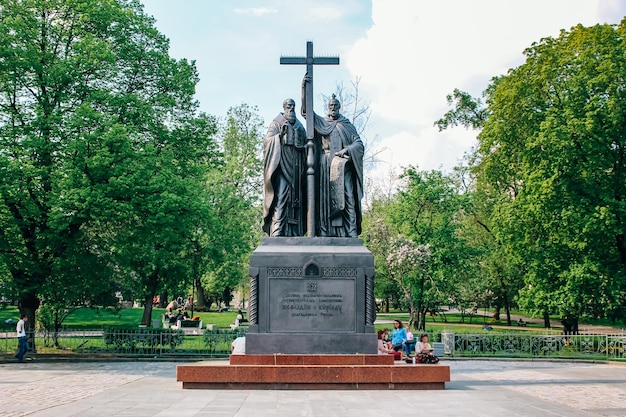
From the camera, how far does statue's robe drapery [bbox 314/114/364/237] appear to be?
1472 cm

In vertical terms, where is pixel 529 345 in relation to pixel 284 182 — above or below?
below

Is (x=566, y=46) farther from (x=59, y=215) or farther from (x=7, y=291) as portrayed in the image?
(x=7, y=291)

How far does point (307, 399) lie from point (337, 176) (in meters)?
5.51

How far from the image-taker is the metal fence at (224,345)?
24141 millimetres

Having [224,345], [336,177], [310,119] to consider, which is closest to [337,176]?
[336,177]

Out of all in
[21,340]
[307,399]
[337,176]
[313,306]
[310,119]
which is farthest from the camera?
[21,340]

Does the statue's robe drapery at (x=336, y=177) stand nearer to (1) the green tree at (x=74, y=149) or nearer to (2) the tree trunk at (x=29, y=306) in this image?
(1) the green tree at (x=74, y=149)

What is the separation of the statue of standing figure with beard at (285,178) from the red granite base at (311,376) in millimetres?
3406

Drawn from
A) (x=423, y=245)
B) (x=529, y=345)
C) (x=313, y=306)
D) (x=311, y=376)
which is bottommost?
(x=529, y=345)

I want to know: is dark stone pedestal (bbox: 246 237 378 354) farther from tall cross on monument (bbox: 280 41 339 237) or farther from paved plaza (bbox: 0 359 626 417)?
paved plaza (bbox: 0 359 626 417)

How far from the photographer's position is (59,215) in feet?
70.2

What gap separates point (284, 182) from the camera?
1479cm

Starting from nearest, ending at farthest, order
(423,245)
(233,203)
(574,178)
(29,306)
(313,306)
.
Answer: (313,306)
(29,306)
(574,178)
(423,245)
(233,203)

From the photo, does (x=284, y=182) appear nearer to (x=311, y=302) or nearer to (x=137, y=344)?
(x=311, y=302)
